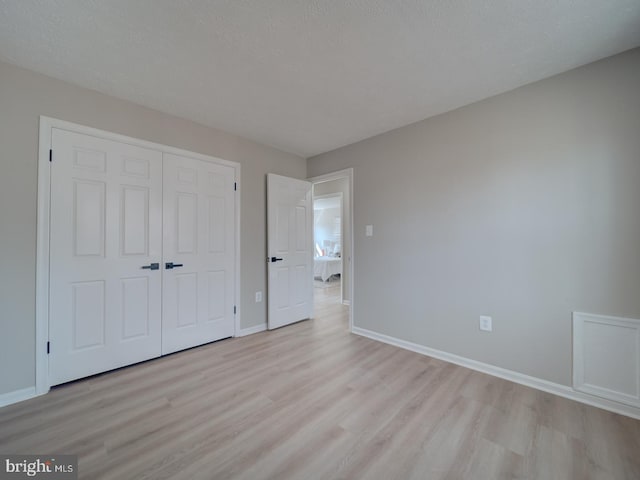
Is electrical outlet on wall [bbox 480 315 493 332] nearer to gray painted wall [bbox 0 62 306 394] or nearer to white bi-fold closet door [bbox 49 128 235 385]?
white bi-fold closet door [bbox 49 128 235 385]

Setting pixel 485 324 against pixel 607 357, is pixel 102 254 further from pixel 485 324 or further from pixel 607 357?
pixel 607 357

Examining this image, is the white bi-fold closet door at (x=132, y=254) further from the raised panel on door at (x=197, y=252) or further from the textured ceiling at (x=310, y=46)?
the textured ceiling at (x=310, y=46)

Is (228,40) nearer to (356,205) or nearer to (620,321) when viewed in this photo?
(356,205)

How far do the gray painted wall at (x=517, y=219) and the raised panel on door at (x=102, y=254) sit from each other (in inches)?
96.1

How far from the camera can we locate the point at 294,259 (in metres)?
3.74

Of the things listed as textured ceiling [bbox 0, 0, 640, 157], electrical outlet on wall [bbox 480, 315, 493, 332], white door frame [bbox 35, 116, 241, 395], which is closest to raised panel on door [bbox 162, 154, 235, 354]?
textured ceiling [bbox 0, 0, 640, 157]

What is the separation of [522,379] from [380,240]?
1.78m

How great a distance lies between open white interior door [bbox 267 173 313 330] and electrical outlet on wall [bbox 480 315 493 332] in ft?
7.35

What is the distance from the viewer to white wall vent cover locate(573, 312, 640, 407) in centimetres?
175

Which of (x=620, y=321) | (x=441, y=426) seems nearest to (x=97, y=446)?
(x=441, y=426)

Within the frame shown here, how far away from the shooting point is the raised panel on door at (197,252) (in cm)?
267

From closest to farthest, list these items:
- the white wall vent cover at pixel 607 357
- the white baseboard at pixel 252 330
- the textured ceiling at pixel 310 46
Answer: the textured ceiling at pixel 310 46
the white wall vent cover at pixel 607 357
the white baseboard at pixel 252 330

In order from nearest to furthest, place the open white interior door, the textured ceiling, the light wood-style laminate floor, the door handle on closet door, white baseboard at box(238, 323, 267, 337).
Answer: the light wood-style laminate floor
the textured ceiling
the door handle on closet door
white baseboard at box(238, 323, 267, 337)
the open white interior door

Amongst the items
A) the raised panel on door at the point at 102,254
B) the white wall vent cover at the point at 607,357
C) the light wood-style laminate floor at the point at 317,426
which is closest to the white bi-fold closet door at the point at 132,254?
the raised panel on door at the point at 102,254
